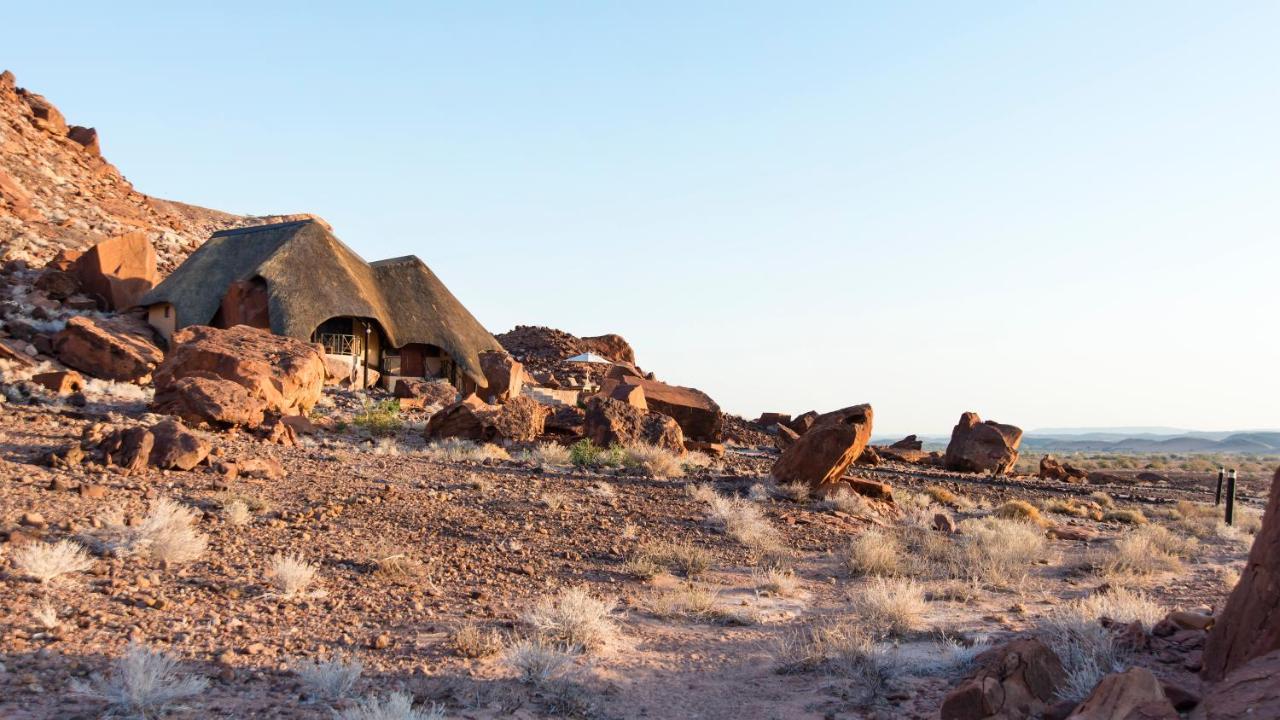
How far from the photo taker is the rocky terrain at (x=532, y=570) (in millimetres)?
5188

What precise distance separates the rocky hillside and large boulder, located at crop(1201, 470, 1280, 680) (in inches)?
1253

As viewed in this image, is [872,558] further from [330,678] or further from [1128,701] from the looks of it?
[330,678]

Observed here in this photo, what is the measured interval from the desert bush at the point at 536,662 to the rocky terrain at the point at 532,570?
0.02m

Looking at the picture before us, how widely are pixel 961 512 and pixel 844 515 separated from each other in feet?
12.3

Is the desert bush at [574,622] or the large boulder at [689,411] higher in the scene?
the large boulder at [689,411]

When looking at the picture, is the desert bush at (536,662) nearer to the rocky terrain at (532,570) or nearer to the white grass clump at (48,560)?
the rocky terrain at (532,570)

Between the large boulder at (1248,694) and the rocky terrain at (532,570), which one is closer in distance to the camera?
the large boulder at (1248,694)

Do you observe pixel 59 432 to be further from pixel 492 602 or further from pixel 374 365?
pixel 374 365

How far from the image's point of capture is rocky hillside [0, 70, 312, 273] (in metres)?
30.8

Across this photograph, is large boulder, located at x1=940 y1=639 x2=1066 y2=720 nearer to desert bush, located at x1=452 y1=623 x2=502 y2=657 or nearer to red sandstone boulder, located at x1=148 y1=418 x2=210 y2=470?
desert bush, located at x1=452 y1=623 x2=502 y2=657

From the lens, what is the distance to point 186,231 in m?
41.4

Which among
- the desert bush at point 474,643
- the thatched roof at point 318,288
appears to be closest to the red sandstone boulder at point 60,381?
the thatched roof at point 318,288

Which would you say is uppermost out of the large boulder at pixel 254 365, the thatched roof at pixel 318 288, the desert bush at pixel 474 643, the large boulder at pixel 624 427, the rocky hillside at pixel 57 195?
the rocky hillside at pixel 57 195

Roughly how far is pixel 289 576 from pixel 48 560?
1.69 m
